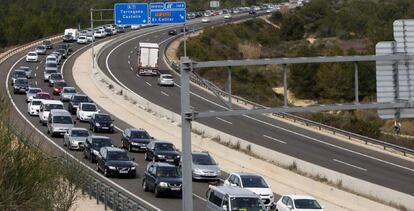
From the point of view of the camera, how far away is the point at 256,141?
177ft

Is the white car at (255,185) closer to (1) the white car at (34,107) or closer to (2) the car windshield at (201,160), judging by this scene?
(2) the car windshield at (201,160)

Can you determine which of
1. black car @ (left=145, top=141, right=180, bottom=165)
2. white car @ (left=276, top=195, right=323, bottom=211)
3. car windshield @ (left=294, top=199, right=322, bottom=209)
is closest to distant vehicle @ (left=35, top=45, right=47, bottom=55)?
black car @ (left=145, top=141, right=180, bottom=165)

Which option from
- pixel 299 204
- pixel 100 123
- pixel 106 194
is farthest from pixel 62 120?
pixel 299 204

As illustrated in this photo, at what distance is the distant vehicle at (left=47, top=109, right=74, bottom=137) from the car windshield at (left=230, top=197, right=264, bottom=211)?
21930 mm

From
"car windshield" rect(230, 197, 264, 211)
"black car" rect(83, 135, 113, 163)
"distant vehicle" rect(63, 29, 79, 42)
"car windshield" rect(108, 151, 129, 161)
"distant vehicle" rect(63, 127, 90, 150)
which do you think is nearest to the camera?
"car windshield" rect(230, 197, 264, 211)

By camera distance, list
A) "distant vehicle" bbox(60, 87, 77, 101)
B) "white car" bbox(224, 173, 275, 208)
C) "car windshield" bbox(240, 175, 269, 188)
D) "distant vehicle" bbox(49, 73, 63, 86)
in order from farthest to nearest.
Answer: "distant vehicle" bbox(49, 73, 63, 86), "distant vehicle" bbox(60, 87, 77, 101), "car windshield" bbox(240, 175, 269, 188), "white car" bbox(224, 173, 275, 208)

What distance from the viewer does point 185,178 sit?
23906 mm

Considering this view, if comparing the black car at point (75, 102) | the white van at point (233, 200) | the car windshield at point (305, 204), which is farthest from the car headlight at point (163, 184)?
the black car at point (75, 102)

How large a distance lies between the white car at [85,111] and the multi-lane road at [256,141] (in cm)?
67

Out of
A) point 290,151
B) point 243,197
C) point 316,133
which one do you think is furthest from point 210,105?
point 243,197

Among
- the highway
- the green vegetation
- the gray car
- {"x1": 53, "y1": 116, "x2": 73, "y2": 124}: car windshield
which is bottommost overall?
the highway

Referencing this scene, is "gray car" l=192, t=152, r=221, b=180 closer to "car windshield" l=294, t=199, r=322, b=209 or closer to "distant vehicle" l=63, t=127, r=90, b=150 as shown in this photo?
"distant vehicle" l=63, t=127, r=90, b=150

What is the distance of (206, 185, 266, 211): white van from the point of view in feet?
96.9

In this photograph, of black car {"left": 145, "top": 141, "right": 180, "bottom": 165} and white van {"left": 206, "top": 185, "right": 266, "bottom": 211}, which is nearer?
white van {"left": 206, "top": 185, "right": 266, "bottom": 211}
